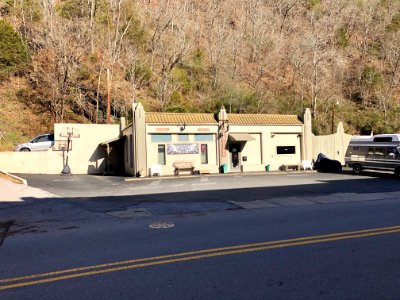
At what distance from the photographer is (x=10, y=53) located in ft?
131

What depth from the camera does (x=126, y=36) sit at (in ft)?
166

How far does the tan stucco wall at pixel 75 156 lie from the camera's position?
27859 mm

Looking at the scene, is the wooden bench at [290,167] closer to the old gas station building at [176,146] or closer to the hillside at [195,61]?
the old gas station building at [176,146]

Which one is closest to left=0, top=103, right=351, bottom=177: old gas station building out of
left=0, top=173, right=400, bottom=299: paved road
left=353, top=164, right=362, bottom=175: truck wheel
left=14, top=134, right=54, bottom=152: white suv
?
left=14, top=134, right=54, bottom=152: white suv

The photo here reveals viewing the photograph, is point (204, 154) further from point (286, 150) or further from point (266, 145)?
point (286, 150)

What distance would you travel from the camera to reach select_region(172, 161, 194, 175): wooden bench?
27.7 meters

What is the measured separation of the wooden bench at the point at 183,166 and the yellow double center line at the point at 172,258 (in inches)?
790

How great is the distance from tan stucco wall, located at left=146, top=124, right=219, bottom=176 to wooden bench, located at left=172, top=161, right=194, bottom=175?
0.79 ft

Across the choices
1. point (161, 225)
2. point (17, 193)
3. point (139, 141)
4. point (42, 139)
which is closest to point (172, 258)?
point (161, 225)

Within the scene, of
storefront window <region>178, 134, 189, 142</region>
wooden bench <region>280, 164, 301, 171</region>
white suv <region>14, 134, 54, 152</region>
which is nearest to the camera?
storefront window <region>178, 134, 189, 142</region>

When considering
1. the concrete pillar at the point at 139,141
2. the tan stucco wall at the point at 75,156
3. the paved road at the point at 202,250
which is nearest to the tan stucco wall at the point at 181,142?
the concrete pillar at the point at 139,141

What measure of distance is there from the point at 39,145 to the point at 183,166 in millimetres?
11897

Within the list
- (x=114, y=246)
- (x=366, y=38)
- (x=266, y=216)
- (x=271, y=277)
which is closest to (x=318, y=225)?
(x=266, y=216)

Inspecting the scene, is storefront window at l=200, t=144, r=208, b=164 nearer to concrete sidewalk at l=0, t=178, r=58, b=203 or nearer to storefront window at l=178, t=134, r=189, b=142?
storefront window at l=178, t=134, r=189, b=142
